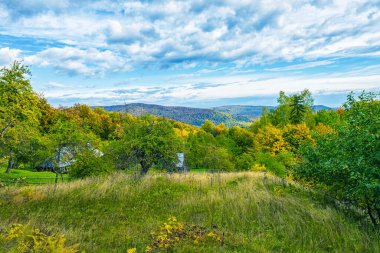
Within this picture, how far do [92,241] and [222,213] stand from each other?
14.7 feet

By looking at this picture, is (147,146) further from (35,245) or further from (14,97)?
(35,245)

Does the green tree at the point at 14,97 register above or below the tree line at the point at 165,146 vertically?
above

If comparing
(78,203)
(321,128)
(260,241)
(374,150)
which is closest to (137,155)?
(78,203)

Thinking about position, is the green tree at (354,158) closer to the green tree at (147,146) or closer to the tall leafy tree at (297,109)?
the green tree at (147,146)

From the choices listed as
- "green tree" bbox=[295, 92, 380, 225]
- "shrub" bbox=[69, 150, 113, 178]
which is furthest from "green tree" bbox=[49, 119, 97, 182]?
"green tree" bbox=[295, 92, 380, 225]

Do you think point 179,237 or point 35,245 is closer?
point 35,245

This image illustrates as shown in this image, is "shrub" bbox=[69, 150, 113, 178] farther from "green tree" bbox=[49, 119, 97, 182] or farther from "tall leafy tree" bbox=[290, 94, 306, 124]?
"tall leafy tree" bbox=[290, 94, 306, 124]

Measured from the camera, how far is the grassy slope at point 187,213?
719 centimetres

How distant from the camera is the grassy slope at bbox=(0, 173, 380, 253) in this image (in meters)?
7.19

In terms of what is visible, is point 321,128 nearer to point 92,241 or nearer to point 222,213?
point 222,213

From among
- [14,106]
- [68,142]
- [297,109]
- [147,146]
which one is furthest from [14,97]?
[297,109]

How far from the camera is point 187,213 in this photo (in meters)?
9.88

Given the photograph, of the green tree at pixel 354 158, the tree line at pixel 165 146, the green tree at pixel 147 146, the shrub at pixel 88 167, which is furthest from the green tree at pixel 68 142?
the green tree at pixel 354 158

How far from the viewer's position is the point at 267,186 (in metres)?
12.8
